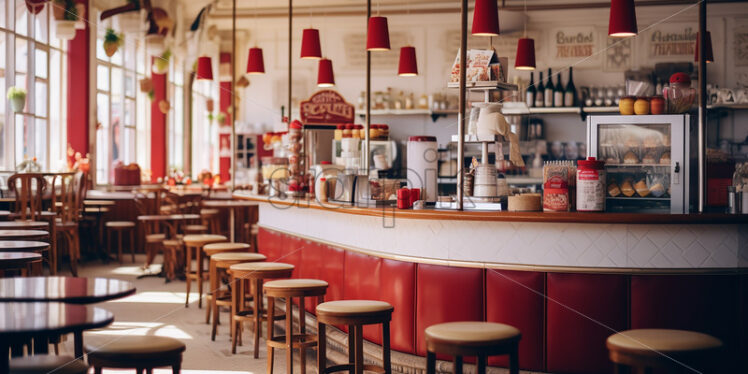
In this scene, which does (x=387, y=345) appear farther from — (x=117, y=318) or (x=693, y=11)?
(x=693, y=11)

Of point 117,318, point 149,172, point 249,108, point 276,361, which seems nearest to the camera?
point 276,361

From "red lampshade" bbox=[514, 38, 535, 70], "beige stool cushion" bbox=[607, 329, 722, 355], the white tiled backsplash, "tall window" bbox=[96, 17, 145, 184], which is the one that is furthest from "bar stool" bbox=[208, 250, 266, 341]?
"tall window" bbox=[96, 17, 145, 184]

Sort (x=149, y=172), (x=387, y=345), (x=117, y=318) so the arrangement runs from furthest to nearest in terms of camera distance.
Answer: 1. (x=149, y=172)
2. (x=117, y=318)
3. (x=387, y=345)

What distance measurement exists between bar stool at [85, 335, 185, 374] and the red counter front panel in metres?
1.76

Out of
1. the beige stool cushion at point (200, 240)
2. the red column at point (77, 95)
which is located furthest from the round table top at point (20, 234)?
the red column at point (77, 95)

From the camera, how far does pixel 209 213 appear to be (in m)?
9.09

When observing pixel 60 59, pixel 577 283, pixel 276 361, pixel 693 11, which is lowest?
pixel 276 361

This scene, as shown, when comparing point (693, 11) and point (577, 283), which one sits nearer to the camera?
point (577, 283)

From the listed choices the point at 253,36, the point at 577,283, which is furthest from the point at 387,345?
the point at 253,36

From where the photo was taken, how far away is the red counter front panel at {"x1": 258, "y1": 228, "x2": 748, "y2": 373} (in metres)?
3.57

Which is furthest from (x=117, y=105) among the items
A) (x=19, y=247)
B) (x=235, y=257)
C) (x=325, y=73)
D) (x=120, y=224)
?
(x=19, y=247)

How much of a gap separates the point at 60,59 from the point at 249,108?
12.1 feet

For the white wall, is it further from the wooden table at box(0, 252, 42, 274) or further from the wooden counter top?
the wooden table at box(0, 252, 42, 274)

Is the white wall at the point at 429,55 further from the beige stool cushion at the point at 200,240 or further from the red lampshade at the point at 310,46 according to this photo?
the beige stool cushion at the point at 200,240
